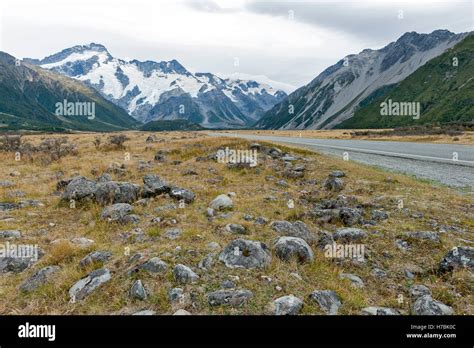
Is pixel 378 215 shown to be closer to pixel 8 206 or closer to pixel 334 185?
pixel 334 185

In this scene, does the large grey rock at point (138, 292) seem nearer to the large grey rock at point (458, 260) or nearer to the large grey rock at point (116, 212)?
the large grey rock at point (116, 212)

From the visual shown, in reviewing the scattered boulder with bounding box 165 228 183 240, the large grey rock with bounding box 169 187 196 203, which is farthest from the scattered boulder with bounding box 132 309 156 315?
the large grey rock with bounding box 169 187 196 203

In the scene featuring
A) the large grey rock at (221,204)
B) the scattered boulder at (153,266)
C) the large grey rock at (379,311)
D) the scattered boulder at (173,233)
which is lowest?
the large grey rock at (379,311)

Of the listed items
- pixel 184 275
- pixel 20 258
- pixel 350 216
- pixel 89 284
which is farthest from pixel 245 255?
pixel 20 258

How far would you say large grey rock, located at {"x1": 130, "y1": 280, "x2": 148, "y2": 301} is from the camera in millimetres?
5528

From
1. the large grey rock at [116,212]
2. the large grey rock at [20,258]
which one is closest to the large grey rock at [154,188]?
the large grey rock at [116,212]

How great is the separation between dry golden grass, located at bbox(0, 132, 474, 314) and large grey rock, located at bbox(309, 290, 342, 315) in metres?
0.11

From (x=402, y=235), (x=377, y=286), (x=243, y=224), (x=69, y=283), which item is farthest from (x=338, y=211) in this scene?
(x=69, y=283)

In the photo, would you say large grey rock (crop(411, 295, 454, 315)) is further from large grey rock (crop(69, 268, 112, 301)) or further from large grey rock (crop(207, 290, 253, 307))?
large grey rock (crop(69, 268, 112, 301))

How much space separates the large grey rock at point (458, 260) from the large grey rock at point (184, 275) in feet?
15.2

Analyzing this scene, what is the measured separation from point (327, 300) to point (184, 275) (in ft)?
8.14
